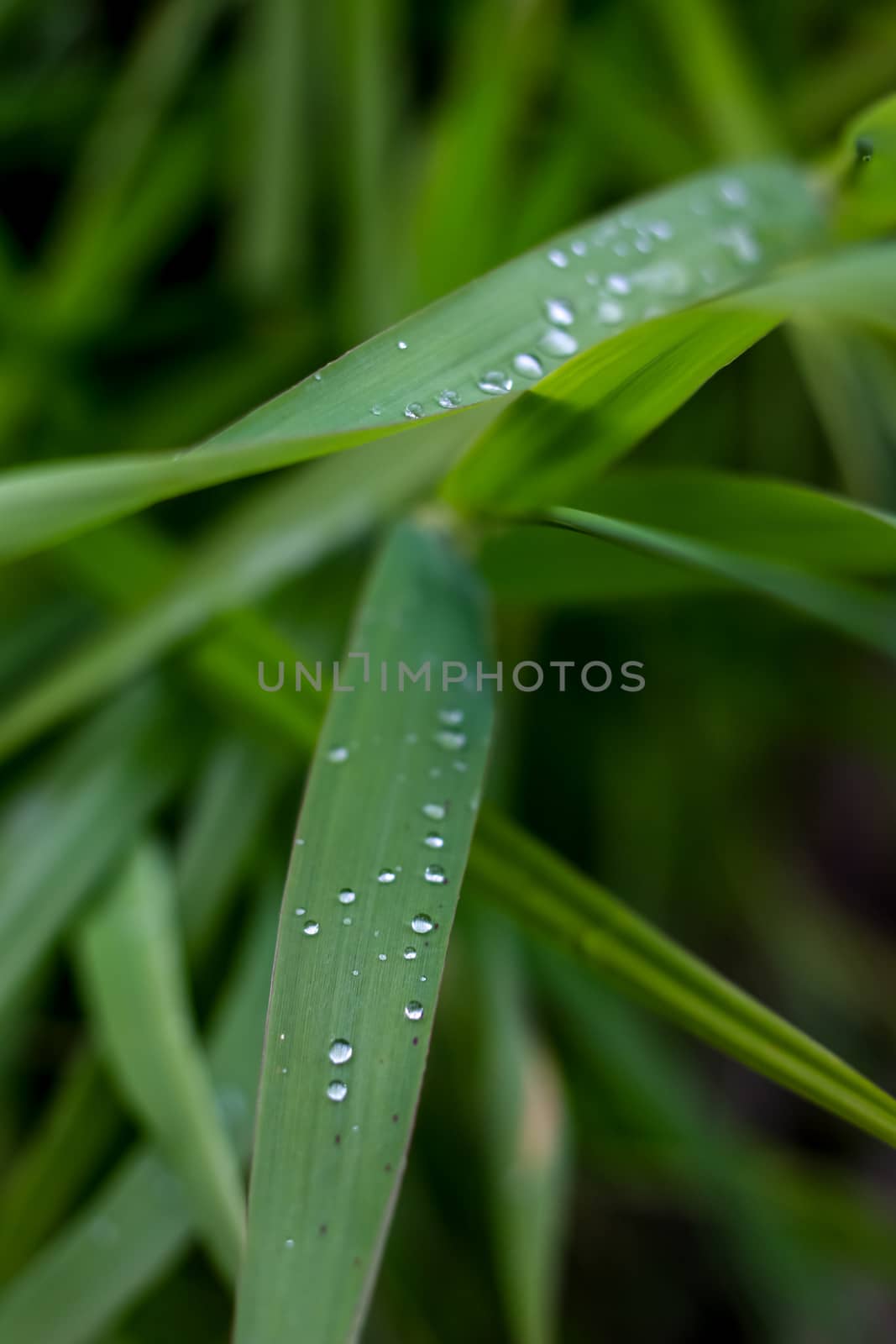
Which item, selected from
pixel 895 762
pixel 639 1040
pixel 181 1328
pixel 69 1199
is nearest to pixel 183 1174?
pixel 69 1199

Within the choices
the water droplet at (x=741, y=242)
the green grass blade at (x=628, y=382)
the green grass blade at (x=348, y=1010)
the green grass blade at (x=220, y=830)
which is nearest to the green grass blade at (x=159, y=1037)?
the green grass blade at (x=220, y=830)

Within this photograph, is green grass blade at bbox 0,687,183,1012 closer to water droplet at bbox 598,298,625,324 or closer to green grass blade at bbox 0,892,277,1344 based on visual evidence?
green grass blade at bbox 0,892,277,1344

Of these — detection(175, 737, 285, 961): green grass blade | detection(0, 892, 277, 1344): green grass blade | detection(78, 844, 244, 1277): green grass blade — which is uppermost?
detection(175, 737, 285, 961): green grass blade

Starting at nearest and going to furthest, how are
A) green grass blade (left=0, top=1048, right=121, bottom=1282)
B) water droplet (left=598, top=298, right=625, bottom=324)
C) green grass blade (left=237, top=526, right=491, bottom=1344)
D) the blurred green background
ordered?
green grass blade (left=237, top=526, right=491, bottom=1344) < water droplet (left=598, top=298, right=625, bottom=324) < green grass blade (left=0, top=1048, right=121, bottom=1282) < the blurred green background

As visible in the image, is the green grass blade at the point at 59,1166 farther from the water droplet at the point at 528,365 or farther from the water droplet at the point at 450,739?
the water droplet at the point at 528,365

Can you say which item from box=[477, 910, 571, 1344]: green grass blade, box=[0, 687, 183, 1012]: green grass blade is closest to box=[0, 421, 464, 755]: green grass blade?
box=[0, 687, 183, 1012]: green grass blade

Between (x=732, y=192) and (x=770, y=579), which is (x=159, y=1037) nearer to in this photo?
(x=770, y=579)
